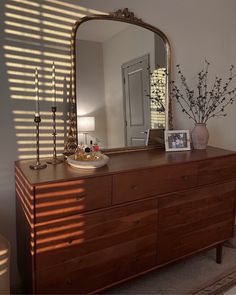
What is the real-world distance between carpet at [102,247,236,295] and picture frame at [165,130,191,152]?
95cm

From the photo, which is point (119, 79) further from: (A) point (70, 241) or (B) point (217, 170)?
(A) point (70, 241)

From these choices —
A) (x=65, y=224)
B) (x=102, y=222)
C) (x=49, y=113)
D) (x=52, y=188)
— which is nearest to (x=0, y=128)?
(x=49, y=113)

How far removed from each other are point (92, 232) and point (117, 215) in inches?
6.7

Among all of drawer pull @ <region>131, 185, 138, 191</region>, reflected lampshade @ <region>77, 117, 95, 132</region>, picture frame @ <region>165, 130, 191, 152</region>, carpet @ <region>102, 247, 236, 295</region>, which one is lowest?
carpet @ <region>102, 247, 236, 295</region>

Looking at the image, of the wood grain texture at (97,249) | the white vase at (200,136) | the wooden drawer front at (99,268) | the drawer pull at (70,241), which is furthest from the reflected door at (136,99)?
the drawer pull at (70,241)

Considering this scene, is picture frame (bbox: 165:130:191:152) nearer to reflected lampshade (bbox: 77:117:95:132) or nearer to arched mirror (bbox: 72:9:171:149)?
arched mirror (bbox: 72:9:171:149)

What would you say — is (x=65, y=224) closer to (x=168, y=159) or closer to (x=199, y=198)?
(x=168, y=159)

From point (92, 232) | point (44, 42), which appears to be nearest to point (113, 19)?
point (44, 42)

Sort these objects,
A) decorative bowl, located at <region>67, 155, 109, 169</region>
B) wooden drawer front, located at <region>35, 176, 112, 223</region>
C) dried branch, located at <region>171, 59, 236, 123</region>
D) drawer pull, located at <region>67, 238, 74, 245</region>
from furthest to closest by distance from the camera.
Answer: dried branch, located at <region>171, 59, 236, 123</region> < decorative bowl, located at <region>67, 155, 109, 169</region> < drawer pull, located at <region>67, 238, 74, 245</region> < wooden drawer front, located at <region>35, 176, 112, 223</region>

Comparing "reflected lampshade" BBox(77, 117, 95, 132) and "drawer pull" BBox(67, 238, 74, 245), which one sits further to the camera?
"reflected lampshade" BBox(77, 117, 95, 132)

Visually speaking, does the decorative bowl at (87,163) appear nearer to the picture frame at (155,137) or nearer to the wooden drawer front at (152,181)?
the wooden drawer front at (152,181)

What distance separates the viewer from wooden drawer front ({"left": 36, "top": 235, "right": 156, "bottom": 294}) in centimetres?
130

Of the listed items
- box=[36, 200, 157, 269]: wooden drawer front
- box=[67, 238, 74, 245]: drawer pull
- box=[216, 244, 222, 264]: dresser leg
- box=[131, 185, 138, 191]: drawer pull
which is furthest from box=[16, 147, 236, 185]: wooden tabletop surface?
box=[216, 244, 222, 264]: dresser leg

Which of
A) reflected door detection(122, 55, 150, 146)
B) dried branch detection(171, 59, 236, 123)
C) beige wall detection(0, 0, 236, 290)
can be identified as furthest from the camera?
dried branch detection(171, 59, 236, 123)
